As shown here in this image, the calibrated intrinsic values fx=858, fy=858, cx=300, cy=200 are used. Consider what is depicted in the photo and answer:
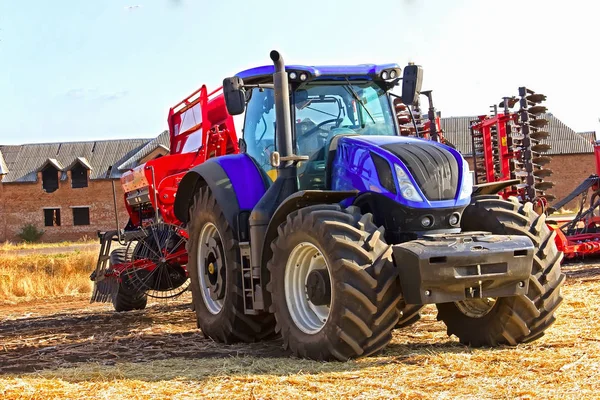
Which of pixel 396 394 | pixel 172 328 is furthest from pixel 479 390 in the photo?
pixel 172 328

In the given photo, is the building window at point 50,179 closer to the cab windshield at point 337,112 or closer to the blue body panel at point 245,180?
the blue body panel at point 245,180

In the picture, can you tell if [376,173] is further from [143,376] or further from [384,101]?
[143,376]

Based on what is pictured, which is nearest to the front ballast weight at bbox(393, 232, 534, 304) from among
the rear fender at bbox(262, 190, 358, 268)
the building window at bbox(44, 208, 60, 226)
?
the rear fender at bbox(262, 190, 358, 268)

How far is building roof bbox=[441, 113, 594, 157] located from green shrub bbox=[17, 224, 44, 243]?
26476 mm

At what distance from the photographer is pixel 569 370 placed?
5746 mm

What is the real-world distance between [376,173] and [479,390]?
222 centimetres

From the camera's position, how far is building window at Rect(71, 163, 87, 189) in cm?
5378

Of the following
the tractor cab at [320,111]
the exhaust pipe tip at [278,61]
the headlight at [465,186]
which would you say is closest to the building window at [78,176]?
the tractor cab at [320,111]

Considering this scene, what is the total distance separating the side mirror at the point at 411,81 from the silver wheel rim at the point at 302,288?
1946mm

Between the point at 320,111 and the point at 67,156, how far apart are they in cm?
4994

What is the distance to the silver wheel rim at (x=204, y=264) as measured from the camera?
887 centimetres

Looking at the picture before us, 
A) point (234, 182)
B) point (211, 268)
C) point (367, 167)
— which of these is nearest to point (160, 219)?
point (211, 268)

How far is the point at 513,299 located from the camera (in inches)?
267

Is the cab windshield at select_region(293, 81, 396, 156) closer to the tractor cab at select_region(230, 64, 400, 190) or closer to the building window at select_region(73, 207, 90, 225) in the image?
the tractor cab at select_region(230, 64, 400, 190)
